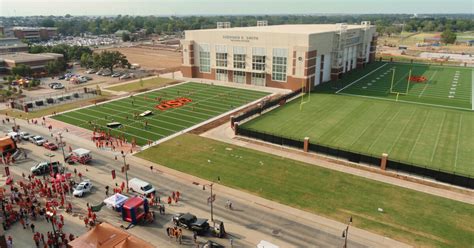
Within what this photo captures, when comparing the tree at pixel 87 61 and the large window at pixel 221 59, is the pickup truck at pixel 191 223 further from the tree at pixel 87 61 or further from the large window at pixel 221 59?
the tree at pixel 87 61

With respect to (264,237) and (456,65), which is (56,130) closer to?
(264,237)

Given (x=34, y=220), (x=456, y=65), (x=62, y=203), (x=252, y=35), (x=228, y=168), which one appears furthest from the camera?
(x=456, y=65)

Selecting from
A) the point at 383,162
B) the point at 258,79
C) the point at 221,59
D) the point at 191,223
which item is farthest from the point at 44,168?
the point at 221,59

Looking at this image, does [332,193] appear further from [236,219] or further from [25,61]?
[25,61]

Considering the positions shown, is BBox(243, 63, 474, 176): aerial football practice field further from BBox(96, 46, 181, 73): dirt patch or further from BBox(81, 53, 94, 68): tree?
BBox(81, 53, 94, 68): tree

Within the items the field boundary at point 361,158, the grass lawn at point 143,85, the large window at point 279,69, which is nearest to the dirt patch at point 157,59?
the grass lawn at point 143,85

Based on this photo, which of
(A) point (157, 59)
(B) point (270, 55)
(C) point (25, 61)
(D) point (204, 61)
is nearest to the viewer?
(B) point (270, 55)

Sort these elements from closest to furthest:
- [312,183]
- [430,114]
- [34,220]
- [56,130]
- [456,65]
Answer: [34,220] → [312,183] → [56,130] → [430,114] → [456,65]

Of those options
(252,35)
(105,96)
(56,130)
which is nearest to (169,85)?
(105,96)
